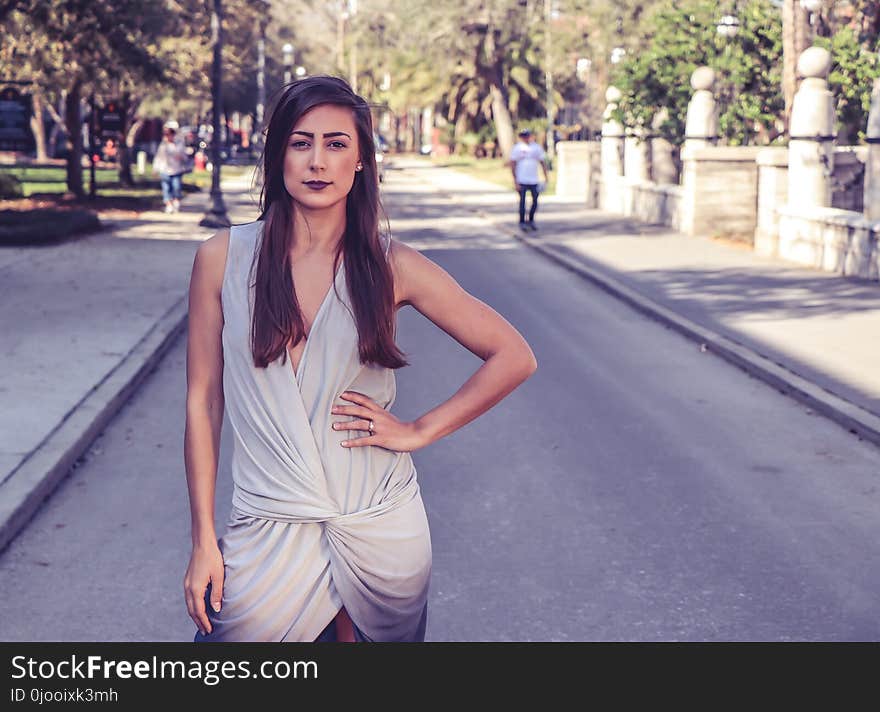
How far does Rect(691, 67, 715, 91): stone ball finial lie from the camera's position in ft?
92.8

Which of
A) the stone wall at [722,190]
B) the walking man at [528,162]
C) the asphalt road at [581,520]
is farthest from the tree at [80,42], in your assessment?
the asphalt road at [581,520]

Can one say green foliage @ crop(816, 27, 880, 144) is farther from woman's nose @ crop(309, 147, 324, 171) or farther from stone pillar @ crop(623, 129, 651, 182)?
woman's nose @ crop(309, 147, 324, 171)

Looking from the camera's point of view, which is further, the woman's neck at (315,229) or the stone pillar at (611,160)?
the stone pillar at (611,160)

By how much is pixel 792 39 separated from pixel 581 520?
794 inches

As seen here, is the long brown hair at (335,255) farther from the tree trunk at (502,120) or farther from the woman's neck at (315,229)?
the tree trunk at (502,120)

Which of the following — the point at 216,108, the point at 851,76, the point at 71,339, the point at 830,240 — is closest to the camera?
the point at 71,339

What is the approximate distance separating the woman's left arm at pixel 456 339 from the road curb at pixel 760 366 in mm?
7080

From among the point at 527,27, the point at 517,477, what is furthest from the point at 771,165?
the point at 527,27

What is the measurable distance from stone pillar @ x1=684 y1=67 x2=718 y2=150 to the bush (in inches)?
650

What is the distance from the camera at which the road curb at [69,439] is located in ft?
24.7

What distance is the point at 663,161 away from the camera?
33000 mm

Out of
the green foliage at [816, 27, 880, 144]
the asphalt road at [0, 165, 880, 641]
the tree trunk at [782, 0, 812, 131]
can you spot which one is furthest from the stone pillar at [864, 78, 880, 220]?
the asphalt road at [0, 165, 880, 641]

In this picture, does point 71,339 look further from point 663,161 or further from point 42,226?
point 663,161

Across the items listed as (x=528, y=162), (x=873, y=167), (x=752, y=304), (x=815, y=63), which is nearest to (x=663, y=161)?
(x=528, y=162)
